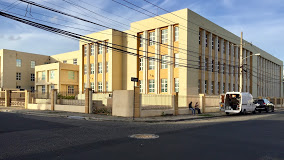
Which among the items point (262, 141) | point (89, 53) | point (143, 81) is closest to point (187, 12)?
point (143, 81)

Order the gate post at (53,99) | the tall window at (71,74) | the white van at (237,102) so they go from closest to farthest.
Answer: the white van at (237,102)
the gate post at (53,99)
the tall window at (71,74)

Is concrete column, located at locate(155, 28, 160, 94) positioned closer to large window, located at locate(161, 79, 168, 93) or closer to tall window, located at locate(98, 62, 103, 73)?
large window, located at locate(161, 79, 168, 93)

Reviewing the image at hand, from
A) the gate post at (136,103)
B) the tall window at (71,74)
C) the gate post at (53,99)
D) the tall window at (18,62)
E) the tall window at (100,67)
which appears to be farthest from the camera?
the tall window at (18,62)

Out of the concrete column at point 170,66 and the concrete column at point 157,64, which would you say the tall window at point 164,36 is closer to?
the concrete column at point 157,64

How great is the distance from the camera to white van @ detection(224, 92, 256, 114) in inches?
931

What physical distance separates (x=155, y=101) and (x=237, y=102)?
358 inches

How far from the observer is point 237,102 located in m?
24.5

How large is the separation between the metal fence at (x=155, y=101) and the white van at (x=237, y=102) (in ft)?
21.2

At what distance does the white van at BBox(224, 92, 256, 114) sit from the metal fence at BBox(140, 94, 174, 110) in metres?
6.45

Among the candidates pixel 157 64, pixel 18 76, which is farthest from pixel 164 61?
pixel 18 76

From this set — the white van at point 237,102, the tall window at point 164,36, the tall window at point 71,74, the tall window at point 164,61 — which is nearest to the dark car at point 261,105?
the white van at point 237,102

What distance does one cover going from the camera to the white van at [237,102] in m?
23.7

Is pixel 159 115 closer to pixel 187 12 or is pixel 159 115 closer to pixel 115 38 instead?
pixel 187 12

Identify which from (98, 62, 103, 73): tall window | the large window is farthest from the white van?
(98, 62, 103, 73): tall window
